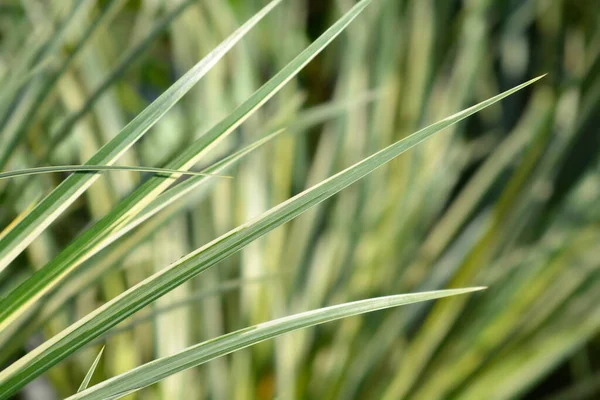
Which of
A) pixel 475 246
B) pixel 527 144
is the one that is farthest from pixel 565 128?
pixel 475 246

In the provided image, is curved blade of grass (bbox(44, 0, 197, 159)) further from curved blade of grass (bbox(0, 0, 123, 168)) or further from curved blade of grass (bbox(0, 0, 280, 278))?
curved blade of grass (bbox(0, 0, 280, 278))

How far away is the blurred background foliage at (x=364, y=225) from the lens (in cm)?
87

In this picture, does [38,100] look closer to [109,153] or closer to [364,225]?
[109,153]

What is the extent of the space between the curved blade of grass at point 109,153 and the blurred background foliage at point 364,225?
259 mm

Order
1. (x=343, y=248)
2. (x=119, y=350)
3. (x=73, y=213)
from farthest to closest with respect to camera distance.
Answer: (x=73, y=213)
(x=343, y=248)
(x=119, y=350)

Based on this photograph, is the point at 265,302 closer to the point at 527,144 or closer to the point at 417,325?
the point at 417,325

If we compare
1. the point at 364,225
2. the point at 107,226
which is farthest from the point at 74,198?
the point at 364,225

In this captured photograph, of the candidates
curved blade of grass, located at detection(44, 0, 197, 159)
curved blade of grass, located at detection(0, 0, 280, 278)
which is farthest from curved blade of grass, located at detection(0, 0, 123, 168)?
curved blade of grass, located at detection(0, 0, 280, 278)

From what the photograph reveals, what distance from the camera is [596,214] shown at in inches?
38.8

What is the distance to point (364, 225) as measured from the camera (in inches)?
37.7

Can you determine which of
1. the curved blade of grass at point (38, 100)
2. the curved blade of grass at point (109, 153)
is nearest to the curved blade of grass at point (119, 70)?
the curved blade of grass at point (38, 100)

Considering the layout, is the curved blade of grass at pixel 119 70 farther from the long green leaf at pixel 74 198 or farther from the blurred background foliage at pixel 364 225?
the long green leaf at pixel 74 198

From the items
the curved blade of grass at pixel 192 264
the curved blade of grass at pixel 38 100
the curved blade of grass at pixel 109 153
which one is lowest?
the curved blade of grass at pixel 192 264

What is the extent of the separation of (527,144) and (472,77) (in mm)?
115
